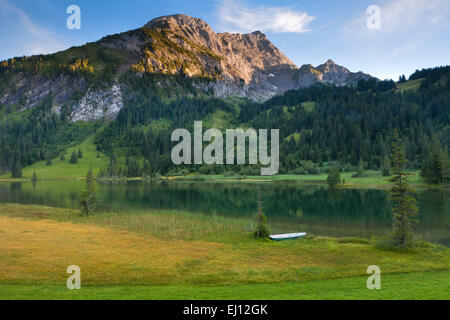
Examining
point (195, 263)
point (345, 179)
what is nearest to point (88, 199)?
point (195, 263)

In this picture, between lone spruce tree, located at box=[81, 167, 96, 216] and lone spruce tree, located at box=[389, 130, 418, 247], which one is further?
lone spruce tree, located at box=[81, 167, 96, 216]

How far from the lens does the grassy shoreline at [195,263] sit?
18078 millimetres

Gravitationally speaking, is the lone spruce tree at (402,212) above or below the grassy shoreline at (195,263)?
above

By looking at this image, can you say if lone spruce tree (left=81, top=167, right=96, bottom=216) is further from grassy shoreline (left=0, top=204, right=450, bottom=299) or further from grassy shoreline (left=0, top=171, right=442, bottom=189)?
grassy shoreline (left=0, top=171, right=442, bottom=189)

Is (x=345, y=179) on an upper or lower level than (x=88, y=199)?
lower

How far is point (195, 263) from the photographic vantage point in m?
24.7

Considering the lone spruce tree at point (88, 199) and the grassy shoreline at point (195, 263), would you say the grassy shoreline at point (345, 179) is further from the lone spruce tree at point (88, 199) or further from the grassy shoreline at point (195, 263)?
the lone spruce tree at point (88, 199)

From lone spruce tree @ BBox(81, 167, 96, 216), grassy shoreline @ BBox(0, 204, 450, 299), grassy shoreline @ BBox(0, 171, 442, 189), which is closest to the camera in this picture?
grassy shoreline @ BBox(0, 204, 450, 299)

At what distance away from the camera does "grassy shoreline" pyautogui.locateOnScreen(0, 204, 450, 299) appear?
59.3ft

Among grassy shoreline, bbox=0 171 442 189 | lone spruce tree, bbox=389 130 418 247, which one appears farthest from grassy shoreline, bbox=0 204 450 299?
grassy shoreline, bbox=0 171 442 189

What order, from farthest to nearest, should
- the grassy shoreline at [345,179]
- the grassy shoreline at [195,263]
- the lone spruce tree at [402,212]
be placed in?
the grassy shoreline at [345,179]
the lone spruce tree at [402,212]
the grassy shoreline at [195,263]

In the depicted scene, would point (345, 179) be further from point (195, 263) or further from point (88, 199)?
point (195, 263)

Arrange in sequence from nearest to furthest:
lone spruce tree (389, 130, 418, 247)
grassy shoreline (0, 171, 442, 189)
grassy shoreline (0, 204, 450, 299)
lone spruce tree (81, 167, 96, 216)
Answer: grassy shoreline (0, 204, 450, 299)
lone spruce tree (389, 130, 418, 247)
lone spruce tree (81, 167, 96, 216)
grassy shoreline (0, 171, 442, 189)

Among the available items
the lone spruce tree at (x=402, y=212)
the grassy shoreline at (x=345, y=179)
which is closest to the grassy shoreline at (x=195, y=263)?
the lone spruce tree at (x=402, y=212)
